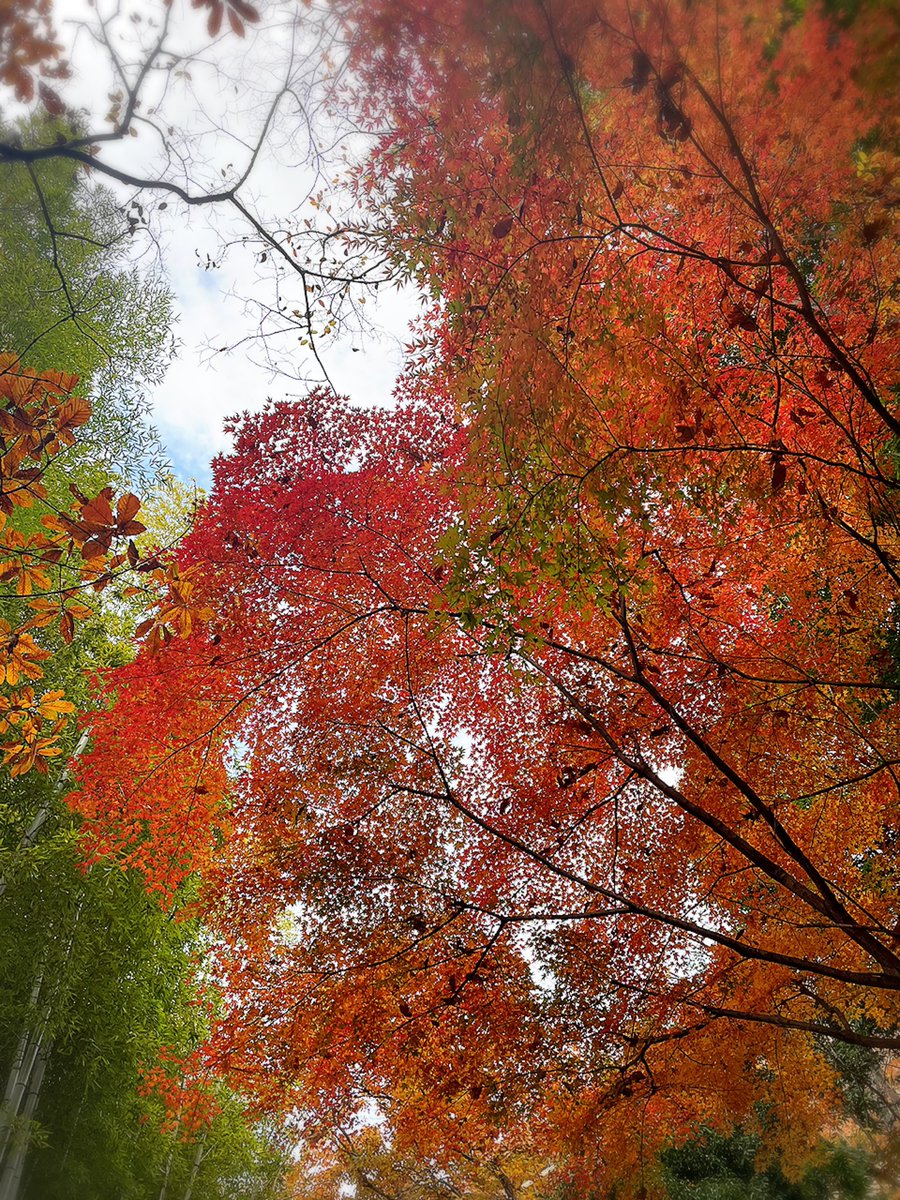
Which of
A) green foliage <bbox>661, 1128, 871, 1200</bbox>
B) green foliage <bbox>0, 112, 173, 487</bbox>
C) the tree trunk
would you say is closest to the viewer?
green foliage <bbox>0, 112, 173, 487</bbox>

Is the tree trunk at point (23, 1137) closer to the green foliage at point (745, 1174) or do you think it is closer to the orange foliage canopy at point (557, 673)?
the orange foliage canopy at point (557, 673)

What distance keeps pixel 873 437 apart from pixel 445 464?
3.60 m

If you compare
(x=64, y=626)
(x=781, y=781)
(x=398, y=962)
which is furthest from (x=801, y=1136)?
(x=64, y=626)

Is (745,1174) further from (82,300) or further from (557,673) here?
(82,300)

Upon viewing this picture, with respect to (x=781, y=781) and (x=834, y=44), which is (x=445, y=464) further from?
(x=834, y=44)

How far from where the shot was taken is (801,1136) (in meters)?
9.70

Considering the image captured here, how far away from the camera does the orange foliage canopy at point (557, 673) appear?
11.5 ft

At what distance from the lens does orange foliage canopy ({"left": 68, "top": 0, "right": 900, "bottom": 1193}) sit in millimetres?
3490

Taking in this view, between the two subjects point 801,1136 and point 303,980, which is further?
point 801,1136

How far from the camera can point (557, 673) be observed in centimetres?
594

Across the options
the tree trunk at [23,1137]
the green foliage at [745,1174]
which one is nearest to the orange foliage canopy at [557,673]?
the green foliage at [745,1174]

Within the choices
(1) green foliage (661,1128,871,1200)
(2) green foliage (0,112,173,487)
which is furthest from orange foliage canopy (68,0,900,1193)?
(1) green foliage (661,1128,871,1200)

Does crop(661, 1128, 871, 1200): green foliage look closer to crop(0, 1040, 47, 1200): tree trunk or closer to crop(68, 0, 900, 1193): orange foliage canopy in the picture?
crop(68, 0, 900, 1193): orange foliage canopy

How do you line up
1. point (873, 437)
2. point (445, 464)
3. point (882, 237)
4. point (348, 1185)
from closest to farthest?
point (882, 237)
point (873, 437)
point (445, 464)
point (348, 1185)
